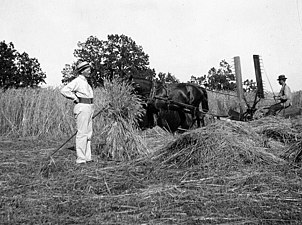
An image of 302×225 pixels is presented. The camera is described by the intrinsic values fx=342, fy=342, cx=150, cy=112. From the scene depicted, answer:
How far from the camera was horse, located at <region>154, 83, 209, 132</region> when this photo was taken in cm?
1033

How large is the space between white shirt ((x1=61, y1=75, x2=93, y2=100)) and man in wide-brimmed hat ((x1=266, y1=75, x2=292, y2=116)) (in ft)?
20.7

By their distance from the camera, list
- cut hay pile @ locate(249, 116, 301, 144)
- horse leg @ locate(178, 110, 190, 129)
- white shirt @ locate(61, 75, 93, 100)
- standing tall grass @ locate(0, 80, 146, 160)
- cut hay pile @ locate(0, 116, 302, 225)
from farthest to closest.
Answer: horse leg @ locate(178, 110, 190, 129), standing tall grass @ locate(0, 80, 146, 160), cut hay pile @ locate(249, 116, 301, 144), white shirt @ locate(61, 75, 93, 100), cut hay pile @ locate(0, 116, 302, 225)

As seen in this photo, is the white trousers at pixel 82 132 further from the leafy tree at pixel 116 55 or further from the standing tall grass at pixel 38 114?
the leafy tree at pixel 116 55

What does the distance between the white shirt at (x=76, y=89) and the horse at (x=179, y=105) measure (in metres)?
3.58

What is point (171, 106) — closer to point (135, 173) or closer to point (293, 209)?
point (135, 173)

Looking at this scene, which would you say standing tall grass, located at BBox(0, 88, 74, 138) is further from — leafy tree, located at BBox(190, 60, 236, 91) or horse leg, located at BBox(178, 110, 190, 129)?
leafy tree, located at BBox(190, 60, 236, 91)

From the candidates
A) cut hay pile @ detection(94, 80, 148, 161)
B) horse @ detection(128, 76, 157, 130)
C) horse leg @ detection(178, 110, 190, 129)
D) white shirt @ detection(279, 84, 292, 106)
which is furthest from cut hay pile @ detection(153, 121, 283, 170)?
horse leg @ detection(178, 110, 190, 129)

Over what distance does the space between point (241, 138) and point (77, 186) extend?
2.94 m

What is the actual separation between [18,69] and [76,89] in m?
35.9

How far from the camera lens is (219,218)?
3.21 meters

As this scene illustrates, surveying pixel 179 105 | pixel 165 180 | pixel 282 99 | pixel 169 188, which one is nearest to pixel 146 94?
pixel 179 105

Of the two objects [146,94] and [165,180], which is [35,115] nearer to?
[146,94]

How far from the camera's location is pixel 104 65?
42.7 metres

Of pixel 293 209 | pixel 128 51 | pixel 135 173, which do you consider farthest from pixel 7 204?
pixel 128 51
